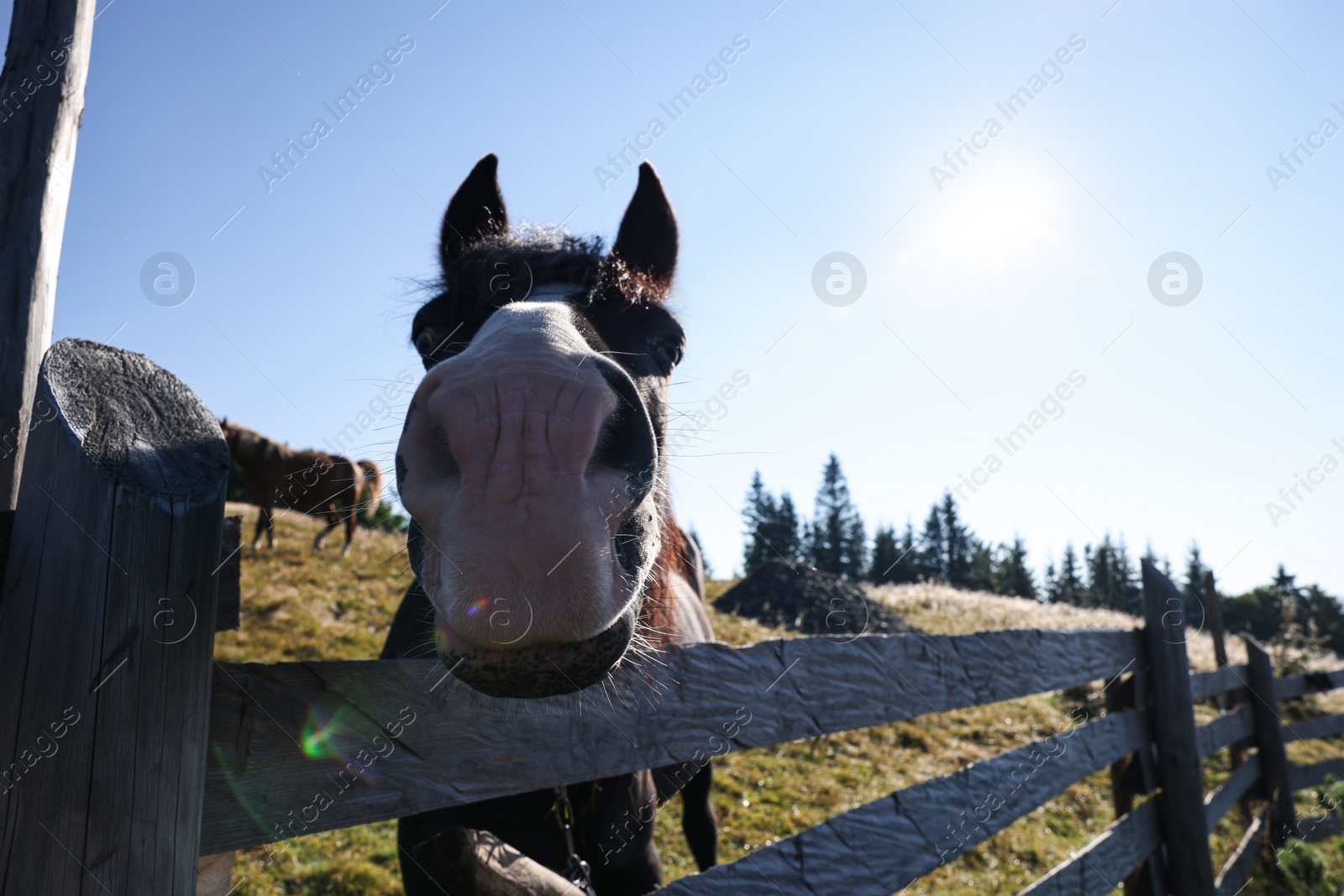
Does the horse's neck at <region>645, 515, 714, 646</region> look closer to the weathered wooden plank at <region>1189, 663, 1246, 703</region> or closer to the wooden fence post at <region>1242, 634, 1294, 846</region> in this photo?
the weathered wooden plank at <region>1189, 663, 1246, 703</region>

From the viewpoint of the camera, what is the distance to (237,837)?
1076mm

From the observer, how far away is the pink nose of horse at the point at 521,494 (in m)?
1.17

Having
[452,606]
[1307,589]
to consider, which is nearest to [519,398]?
[452,606]

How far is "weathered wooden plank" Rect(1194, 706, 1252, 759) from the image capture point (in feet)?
14.7

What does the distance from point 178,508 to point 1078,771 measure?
3.66 meters

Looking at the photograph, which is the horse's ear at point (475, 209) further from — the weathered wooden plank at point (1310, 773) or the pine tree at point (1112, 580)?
the pine tree at point (1112, 580)

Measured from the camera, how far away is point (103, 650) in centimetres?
94

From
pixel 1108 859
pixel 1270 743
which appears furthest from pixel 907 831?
pixel 1270 743

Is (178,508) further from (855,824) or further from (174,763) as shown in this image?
(855,824)

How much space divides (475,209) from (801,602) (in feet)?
56.0

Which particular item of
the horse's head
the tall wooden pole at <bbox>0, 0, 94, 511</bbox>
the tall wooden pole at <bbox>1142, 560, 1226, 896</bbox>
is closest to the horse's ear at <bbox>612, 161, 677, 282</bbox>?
the horse's head

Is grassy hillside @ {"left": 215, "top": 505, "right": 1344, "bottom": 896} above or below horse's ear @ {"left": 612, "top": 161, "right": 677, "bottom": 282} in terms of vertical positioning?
below

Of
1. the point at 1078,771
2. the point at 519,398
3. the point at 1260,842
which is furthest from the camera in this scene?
the point at 1260,842

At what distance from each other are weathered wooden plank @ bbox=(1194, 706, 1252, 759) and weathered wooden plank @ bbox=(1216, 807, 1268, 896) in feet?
2.37
